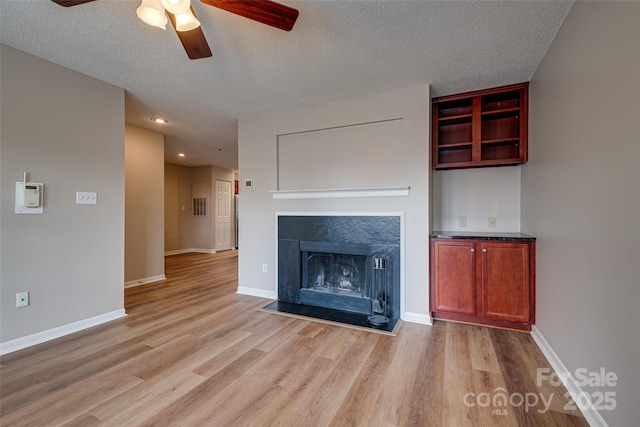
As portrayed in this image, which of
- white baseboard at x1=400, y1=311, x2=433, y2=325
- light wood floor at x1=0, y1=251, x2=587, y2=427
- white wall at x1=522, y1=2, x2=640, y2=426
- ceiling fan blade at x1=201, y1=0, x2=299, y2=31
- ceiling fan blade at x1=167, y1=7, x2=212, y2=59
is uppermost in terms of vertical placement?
ceiling fan blade at x1=201, y1=0, x2=299, y2=31

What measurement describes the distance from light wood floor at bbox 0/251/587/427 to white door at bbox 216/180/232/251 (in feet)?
17.3

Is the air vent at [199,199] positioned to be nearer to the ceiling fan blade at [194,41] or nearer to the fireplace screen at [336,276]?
the fireplace screen at [336,276]

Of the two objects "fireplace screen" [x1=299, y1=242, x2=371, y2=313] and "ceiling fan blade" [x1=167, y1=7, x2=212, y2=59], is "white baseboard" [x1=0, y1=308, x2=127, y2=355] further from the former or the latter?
"ceiling fan blade" [x1=167, y1=7, x2=212, y2=59]

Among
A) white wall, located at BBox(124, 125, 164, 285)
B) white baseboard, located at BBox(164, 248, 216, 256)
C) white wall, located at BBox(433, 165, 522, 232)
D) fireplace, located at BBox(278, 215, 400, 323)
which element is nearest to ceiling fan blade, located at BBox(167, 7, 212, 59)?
fireplace, located at BBox(278, 215, 400, 323)

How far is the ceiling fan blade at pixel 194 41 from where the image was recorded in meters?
1.75

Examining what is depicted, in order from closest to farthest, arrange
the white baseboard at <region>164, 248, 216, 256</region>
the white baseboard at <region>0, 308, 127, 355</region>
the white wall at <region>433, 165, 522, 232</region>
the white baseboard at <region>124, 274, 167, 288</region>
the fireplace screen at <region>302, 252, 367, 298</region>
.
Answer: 1. the white baseboard at <region>0, 308, 127, 355</region>
2. the white wall at <region>433, 165, 522, 232</region>
3. the fireplace screen at <region>302, 252, 367, 298</region>
4. the white baseboard at <region>124, 274, 167, 288</region>
5. the white baseboard at <region>164, 248, 216, 256</region>

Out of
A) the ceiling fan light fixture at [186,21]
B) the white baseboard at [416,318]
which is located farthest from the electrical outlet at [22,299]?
the white baseboard at [416,318]

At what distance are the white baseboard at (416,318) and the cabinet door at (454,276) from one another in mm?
136

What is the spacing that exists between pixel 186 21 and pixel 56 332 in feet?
9.63

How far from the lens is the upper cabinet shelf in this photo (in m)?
2.85

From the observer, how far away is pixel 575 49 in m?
1.71

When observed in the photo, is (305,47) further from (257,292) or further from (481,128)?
(257,292)

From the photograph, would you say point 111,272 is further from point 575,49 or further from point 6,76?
point 575,49

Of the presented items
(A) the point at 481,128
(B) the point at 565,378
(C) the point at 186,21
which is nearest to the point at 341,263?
(B) the point at 565,378
